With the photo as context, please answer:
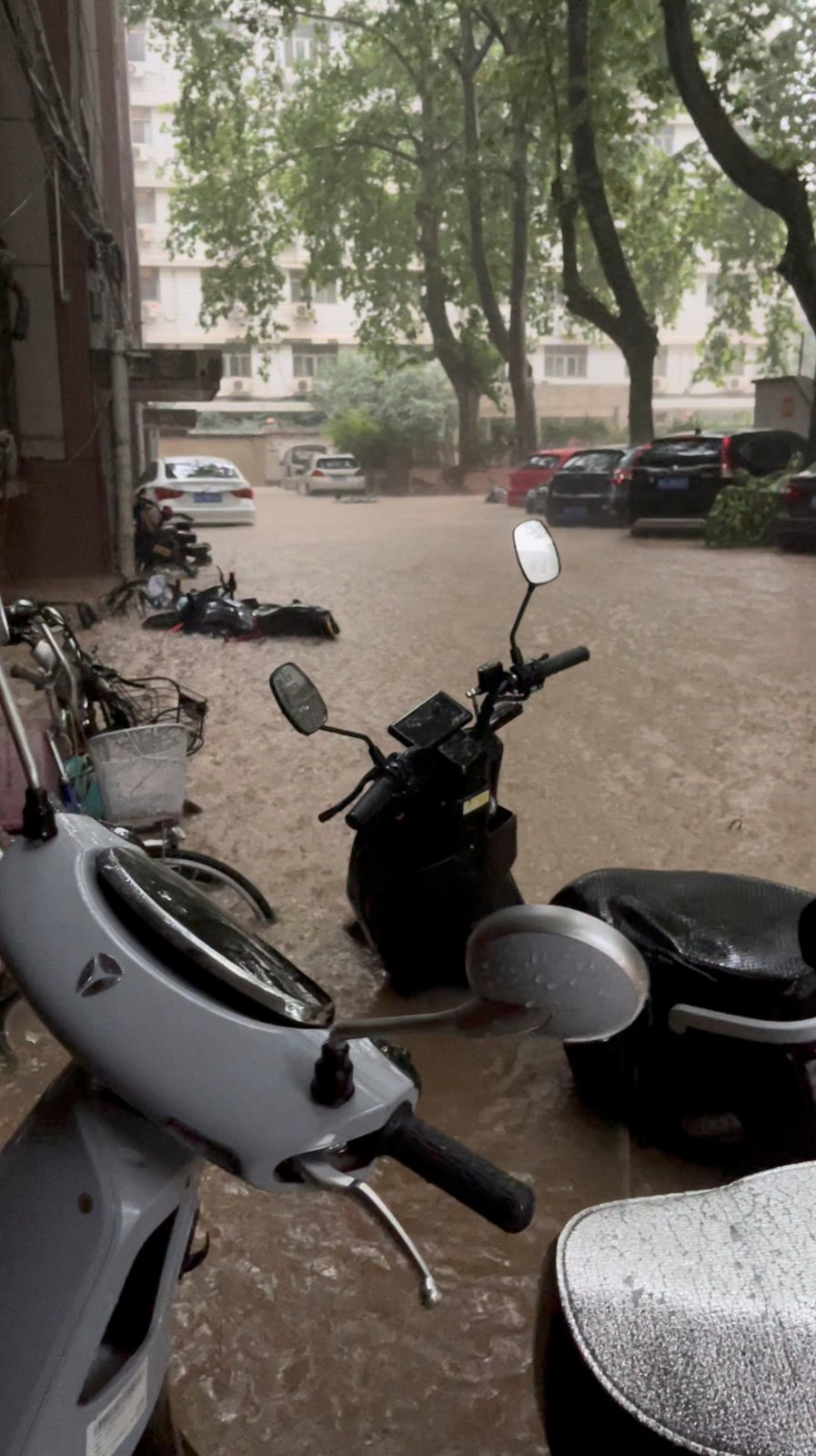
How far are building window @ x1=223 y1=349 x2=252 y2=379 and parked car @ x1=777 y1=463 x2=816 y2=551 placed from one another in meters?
2.02

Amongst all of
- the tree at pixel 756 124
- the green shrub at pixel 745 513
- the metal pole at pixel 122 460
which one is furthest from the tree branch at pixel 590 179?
the metal pole at pixel 122 460

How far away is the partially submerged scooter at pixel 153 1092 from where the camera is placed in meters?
0.49

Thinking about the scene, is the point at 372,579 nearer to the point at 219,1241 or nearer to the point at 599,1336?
the point at 219,1241

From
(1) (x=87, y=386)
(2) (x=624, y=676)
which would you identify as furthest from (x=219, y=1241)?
(1) (x=87, y=386)

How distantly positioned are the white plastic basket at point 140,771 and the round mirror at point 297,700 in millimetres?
592

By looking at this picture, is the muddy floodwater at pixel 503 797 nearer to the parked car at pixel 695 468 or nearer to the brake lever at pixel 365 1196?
the brake lever at pixel 365 1196

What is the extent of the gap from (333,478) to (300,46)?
1.48 m

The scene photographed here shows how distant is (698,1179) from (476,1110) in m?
0.33

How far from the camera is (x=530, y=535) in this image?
1.57 meters

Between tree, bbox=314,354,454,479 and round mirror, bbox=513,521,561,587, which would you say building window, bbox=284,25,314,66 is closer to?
tree, bbox=314,354,454,479

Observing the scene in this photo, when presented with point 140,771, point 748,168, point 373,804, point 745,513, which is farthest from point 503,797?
point 748,168

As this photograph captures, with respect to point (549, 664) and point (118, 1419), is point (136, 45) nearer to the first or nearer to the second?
point (549, 664)

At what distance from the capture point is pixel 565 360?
4.80 metres

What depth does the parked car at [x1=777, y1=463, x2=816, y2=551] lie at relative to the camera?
4.20m
